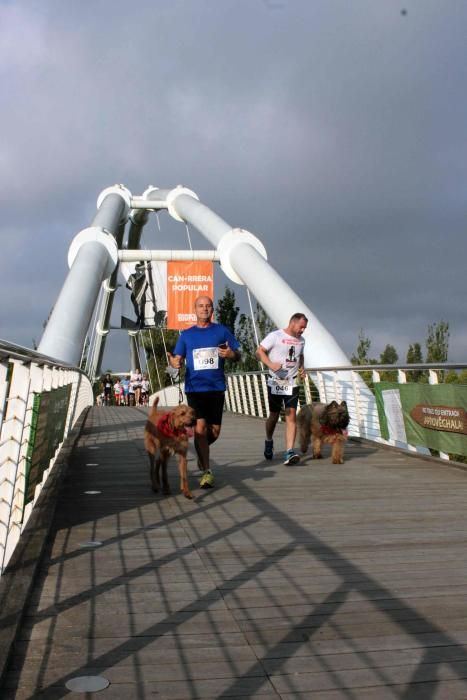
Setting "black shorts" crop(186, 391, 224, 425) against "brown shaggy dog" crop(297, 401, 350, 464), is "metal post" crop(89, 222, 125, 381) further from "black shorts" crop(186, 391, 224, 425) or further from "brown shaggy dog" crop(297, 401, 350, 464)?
"black shorts" crop(186, 391, 224, 425)

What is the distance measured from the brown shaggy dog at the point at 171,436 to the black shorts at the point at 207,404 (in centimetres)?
43

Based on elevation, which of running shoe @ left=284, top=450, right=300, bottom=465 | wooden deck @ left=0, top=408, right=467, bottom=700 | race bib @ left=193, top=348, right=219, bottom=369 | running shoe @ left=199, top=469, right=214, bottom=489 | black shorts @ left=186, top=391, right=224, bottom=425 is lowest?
wooden deck @ left=0, top=408, right=467, bottom=700

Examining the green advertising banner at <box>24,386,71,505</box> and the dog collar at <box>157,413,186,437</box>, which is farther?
the dog collar at <box>157,413,186,437</box>

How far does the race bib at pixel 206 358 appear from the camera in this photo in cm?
670

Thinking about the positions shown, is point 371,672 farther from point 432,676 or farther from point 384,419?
point 384,419

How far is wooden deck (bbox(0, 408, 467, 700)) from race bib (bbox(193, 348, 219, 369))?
1012 mm

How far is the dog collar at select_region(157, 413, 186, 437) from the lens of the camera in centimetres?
605

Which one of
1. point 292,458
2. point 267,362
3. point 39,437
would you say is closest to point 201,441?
point 267,362

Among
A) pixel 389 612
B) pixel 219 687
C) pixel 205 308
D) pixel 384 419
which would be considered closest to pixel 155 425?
pixel 205 308

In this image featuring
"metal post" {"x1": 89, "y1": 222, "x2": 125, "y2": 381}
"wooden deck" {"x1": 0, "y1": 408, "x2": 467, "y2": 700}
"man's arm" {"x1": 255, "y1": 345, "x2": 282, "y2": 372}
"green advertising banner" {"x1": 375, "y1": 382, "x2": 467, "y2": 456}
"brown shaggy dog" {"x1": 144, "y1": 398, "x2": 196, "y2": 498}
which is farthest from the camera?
"metal post" {"x1": 89, "y1": 222, "x2": 125, "y2": 381}

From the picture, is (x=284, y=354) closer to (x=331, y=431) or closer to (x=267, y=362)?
(x=267, y=362)

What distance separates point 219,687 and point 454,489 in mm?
4490

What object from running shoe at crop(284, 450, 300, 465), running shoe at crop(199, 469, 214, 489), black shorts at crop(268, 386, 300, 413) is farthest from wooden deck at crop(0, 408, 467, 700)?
black shorts at crop(268, 386, 300, 413)

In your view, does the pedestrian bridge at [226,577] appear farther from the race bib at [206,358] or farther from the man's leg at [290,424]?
the race bib at [206,358]
